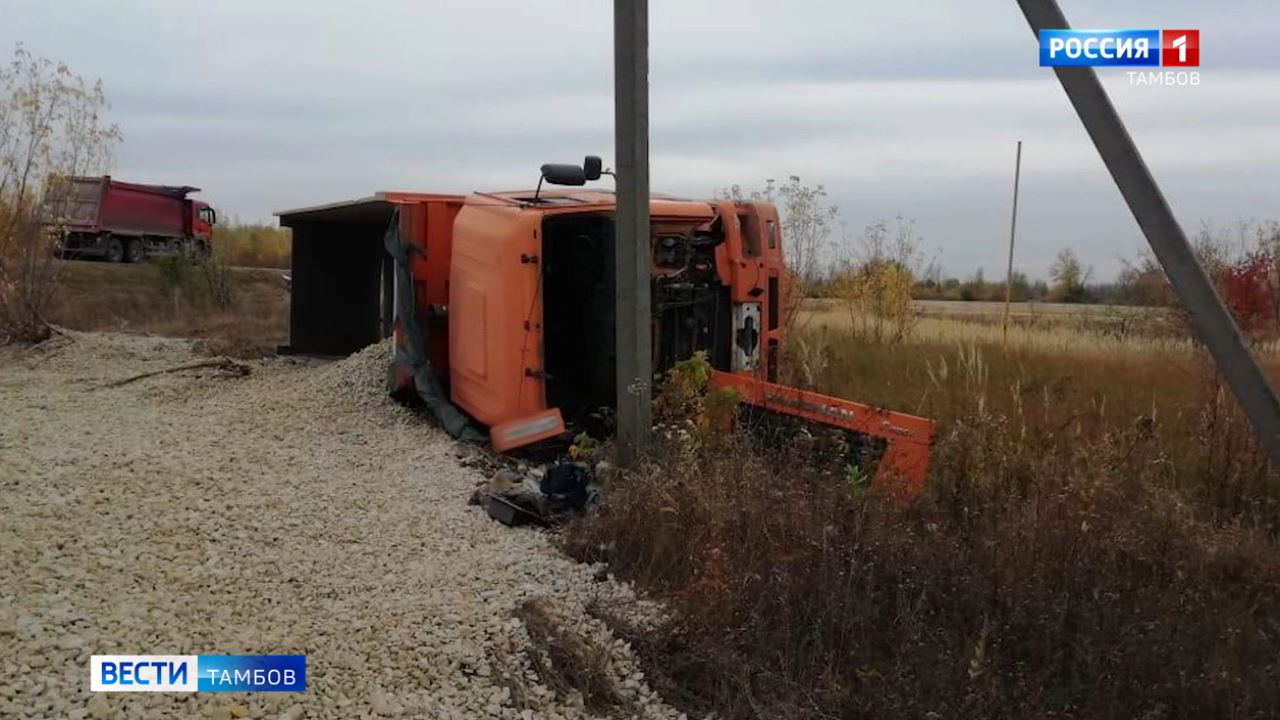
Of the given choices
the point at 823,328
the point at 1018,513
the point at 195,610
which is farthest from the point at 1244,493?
the point at 823,328

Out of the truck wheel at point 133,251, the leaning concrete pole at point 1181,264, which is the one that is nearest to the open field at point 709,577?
the leaning concrete pole at point 1181,264

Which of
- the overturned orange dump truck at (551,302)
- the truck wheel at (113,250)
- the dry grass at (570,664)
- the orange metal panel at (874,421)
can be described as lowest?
the dry grass at (570,664)

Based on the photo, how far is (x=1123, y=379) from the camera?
434 inches

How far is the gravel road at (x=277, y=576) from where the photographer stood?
400cm

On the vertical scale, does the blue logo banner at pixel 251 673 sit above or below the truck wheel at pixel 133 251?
below

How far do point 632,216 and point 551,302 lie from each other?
228 cm

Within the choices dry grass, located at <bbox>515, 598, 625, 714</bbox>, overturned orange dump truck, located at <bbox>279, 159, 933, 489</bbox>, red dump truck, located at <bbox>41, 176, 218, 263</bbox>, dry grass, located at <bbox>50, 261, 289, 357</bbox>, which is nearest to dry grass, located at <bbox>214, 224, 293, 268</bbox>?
red dump truck, located at <bbox>41, 176, 218, 263</bbox>

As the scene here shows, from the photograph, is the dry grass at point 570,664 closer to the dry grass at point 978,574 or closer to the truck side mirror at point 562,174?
the dry grass at point 978,574

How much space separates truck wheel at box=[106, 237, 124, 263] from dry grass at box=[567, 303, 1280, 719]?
99.3ft

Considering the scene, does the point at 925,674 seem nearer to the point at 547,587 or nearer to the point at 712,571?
the point at 712,571

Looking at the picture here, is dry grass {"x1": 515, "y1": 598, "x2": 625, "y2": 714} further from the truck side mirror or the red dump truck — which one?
the red dump truck

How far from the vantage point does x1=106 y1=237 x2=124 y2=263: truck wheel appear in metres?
32.3

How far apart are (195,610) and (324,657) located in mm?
652

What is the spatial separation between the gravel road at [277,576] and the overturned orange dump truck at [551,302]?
2.59ft
